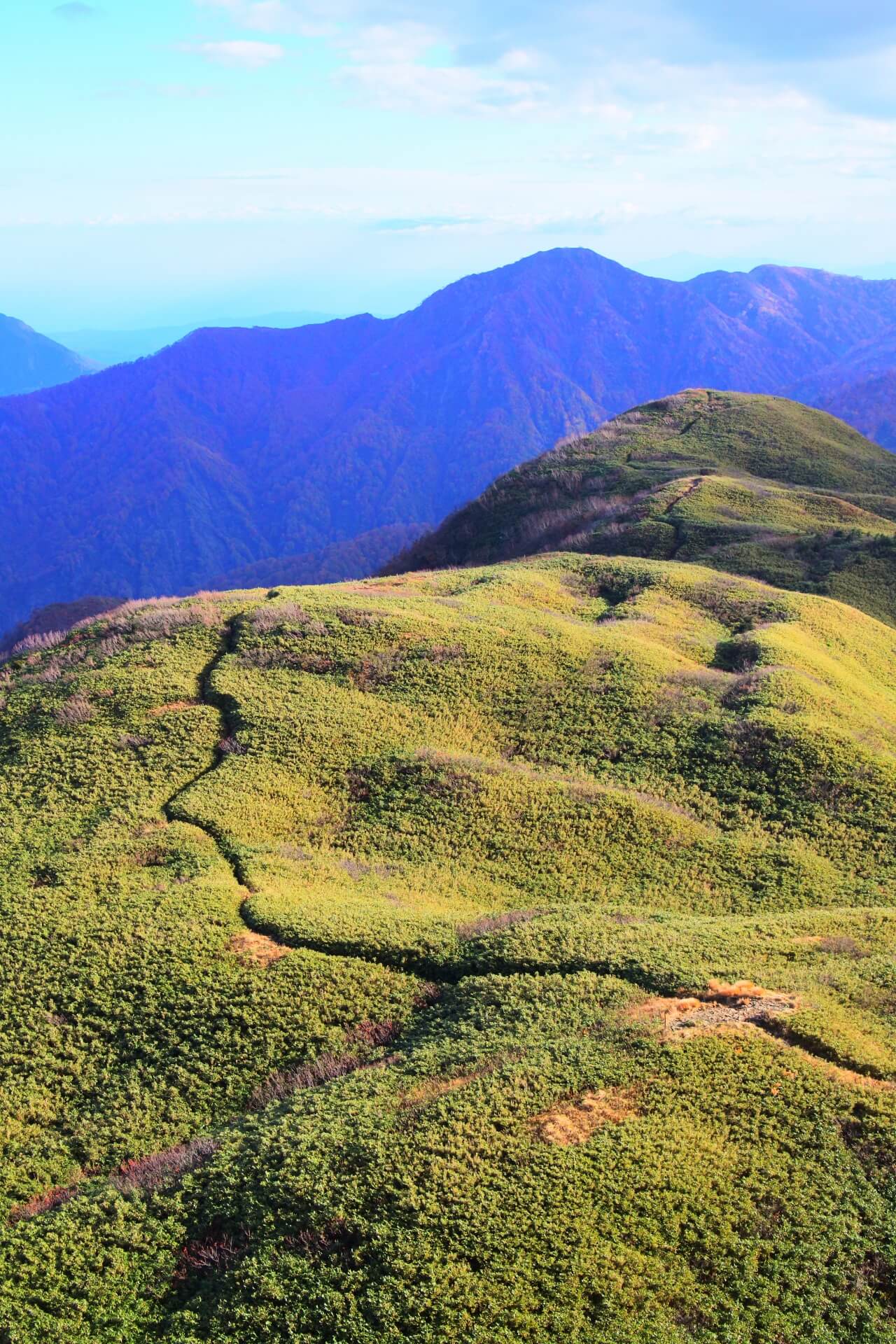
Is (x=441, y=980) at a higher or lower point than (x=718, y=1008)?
lower

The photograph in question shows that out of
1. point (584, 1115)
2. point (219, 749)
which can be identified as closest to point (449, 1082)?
point (584, 1115)

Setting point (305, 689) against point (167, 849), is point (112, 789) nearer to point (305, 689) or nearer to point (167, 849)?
point (167, 849)

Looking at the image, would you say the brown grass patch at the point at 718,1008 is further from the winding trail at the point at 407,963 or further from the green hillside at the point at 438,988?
the winding trail at the point at 407,963

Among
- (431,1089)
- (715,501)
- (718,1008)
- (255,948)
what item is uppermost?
(715,501)

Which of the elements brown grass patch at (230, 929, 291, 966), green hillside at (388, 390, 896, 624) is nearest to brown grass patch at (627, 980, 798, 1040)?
brown grass patch at (230, 929, 291, 966)

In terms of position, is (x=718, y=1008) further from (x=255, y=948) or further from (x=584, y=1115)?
(x=255, y=948)
